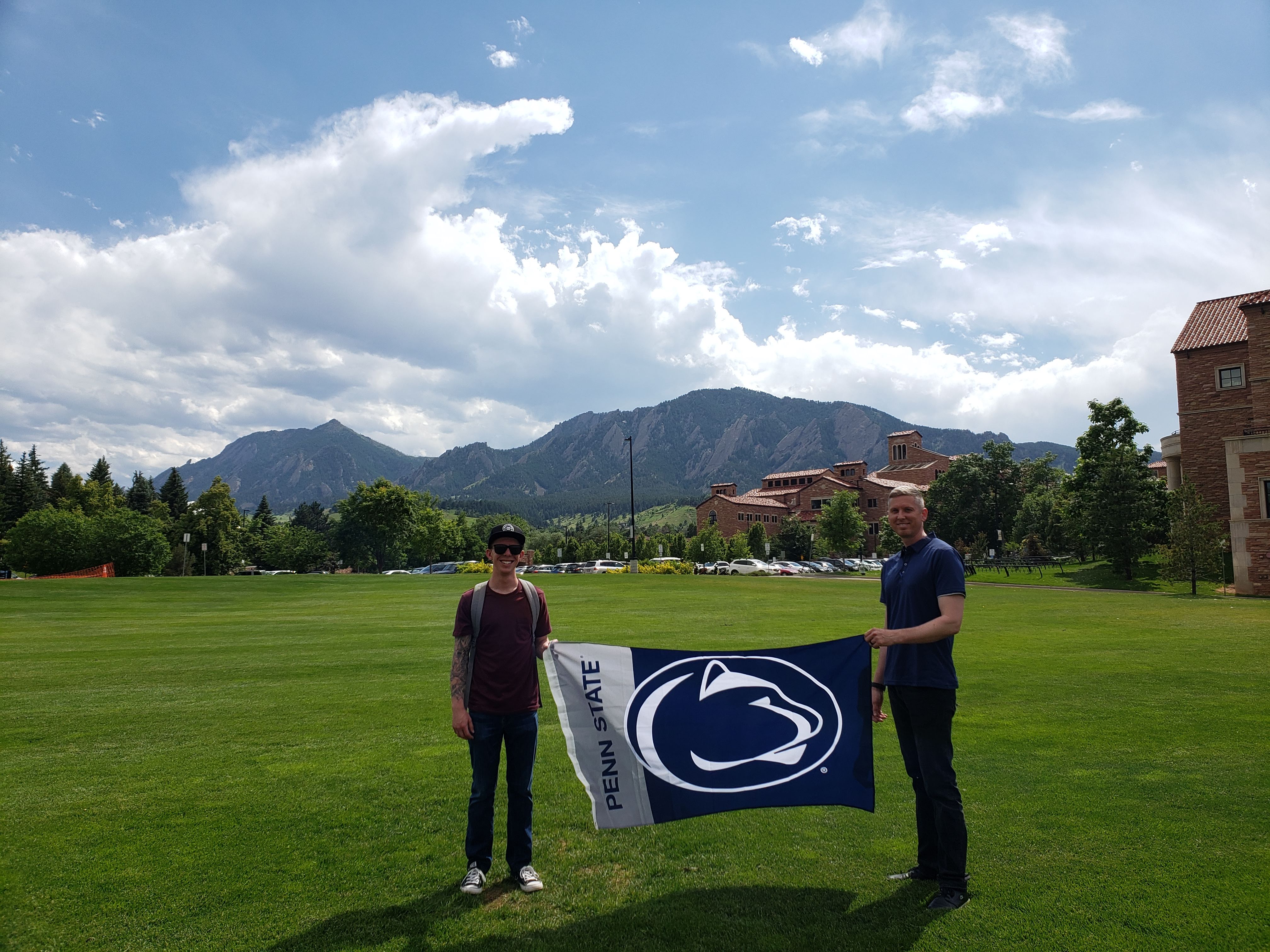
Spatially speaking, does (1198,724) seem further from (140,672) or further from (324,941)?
(140,672)

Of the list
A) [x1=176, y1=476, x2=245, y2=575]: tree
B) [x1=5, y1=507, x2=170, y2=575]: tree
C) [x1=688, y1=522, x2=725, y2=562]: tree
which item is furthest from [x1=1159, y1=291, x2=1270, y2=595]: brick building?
[x1=176, y1=476, x2=245, y2=575]: tree

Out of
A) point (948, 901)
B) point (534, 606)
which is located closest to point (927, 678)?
point (948, 901)

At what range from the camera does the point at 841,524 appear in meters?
80.0

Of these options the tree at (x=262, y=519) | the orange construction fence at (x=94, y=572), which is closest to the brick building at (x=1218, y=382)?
the orange construction fence at (x=94, y=572)

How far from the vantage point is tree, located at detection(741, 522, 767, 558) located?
96.9 m

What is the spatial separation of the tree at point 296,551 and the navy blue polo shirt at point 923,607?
109 metres

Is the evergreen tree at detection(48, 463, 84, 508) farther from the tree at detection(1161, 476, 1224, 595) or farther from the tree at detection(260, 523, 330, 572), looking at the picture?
the tree at detection(1161, 476, 1224, 595)

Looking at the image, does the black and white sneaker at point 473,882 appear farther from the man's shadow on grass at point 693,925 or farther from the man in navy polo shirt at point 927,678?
the man in navy polo shirt at point 927,678

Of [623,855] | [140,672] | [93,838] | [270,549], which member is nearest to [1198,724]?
[623,855]

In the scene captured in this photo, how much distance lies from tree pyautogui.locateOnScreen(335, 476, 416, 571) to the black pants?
83.6m

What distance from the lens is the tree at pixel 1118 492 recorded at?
1679 inches

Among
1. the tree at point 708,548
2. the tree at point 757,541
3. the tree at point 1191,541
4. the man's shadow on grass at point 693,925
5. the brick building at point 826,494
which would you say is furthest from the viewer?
the brick building at point 826,494

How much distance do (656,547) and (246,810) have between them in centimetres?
10644

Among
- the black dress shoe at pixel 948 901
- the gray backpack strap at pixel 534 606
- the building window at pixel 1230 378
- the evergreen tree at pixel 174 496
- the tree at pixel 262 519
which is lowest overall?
the black dress shoe at pixel 948 901
